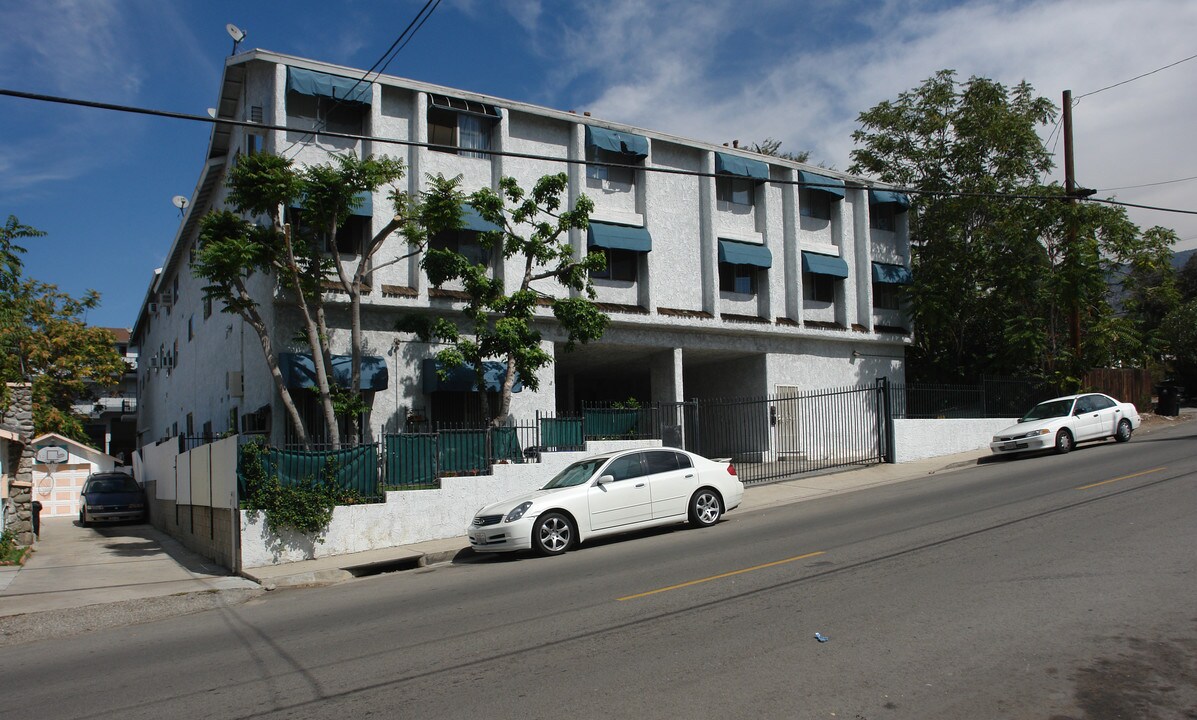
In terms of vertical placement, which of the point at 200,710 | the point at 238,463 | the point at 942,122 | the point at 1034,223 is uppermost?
the point at 942,122

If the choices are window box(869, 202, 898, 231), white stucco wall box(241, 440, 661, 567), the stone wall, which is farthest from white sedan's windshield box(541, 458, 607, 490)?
window box(869, 202, 898, 231)

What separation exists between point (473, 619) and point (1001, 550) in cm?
598

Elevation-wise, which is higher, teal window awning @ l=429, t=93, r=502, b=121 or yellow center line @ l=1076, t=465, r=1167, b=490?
teal window awning @ l=429, t=93, r=502, b=121

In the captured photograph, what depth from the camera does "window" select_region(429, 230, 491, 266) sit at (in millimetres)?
21939

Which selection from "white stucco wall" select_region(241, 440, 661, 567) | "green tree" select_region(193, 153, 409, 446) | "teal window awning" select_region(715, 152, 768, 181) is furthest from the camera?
"teal window awning" select_region(715, 152, 768, 181)

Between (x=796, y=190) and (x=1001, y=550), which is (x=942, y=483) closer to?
(x=1001, y=550)

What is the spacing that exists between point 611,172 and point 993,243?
44.6 feet

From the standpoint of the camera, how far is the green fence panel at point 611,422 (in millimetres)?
20000

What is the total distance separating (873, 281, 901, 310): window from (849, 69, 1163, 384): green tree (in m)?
0.73

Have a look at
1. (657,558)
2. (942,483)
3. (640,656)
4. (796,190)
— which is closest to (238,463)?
(657,558)

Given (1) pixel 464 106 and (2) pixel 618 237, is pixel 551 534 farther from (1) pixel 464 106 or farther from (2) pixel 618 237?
(1) pixel 464 106

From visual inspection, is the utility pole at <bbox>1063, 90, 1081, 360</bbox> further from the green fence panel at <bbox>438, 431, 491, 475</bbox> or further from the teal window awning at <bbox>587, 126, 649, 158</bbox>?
the green fence panel at <bbox>438, 431, 491, 475</bbox>

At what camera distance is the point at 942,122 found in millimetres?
30750

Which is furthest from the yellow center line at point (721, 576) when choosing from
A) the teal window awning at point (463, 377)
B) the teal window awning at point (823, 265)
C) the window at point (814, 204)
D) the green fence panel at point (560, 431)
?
the window at point (814, 204)
